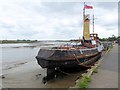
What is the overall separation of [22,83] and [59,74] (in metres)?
3.17

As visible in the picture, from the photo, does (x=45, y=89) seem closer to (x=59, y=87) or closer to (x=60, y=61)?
(x=59, y=87)

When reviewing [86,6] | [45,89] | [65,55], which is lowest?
[45,89]

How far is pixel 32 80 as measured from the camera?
1555 centimetres

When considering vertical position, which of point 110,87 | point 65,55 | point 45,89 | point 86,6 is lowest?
point 45,89

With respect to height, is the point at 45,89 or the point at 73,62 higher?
the point at 73,62

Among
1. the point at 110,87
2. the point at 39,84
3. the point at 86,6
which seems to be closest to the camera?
the point at 110,87

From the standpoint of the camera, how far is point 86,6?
25.2m

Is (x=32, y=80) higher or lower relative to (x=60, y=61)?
lower

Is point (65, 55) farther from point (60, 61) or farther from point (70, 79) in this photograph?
point (70, 79)

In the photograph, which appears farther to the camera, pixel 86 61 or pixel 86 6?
pixel 86 6

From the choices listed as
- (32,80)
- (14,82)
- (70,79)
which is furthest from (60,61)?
(14,82)

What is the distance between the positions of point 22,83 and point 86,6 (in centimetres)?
1435

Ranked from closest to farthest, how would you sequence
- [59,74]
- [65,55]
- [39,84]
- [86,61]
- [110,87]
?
[110,87]
[39,84]
[65,55]
[59,74]
[86,61]

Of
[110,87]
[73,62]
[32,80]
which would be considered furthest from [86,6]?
[110,87]
